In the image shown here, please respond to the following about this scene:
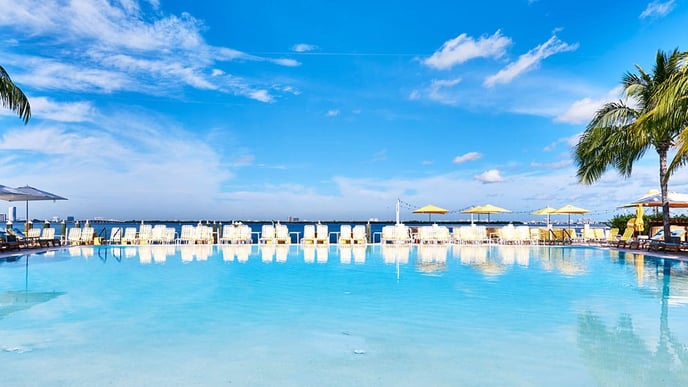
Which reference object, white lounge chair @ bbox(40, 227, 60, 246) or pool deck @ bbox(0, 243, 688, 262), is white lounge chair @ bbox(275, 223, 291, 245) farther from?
white lounge chair @ bbox(40, 227, 60, 246)

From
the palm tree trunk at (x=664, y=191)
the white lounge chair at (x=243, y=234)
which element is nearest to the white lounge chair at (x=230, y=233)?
the white lounge chair at (x=243, y=234)

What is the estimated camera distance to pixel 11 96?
36.8ft

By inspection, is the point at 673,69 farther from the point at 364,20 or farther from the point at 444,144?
the point at 444,144

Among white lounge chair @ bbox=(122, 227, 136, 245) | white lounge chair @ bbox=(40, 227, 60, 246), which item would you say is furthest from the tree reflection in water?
white lounge chair @ bbox=(40, 227, 60, 246)

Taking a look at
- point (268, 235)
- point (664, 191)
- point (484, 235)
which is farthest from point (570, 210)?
point (268, 235)

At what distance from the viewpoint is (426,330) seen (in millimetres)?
5348

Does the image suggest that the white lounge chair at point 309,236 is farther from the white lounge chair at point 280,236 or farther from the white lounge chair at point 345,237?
the white lounge chair at point 345,237

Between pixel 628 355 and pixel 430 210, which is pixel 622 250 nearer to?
pixel 430 210

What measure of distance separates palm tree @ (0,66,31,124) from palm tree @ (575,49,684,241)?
630 inches

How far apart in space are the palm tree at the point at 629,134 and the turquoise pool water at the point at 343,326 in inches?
198

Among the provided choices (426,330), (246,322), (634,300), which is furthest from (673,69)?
(246,322)

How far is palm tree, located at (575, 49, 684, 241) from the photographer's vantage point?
14.1 meters

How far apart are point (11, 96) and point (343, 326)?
1055 cm

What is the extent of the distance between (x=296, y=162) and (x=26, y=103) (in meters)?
17.5
